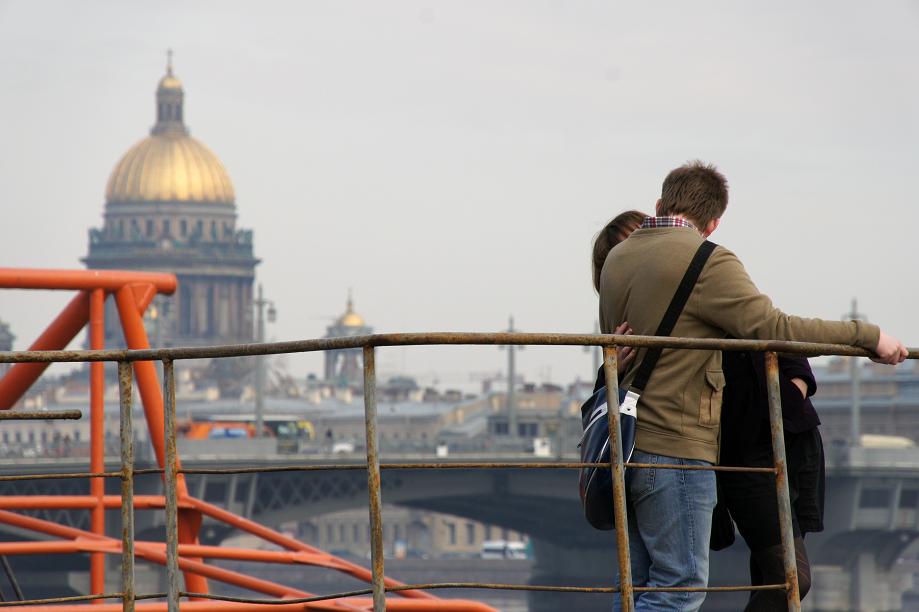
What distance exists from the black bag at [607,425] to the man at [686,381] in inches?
0.6

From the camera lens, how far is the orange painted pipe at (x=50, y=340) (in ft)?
20.3

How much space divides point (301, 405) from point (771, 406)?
11726 cm

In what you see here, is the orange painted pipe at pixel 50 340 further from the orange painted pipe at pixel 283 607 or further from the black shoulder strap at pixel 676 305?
the black shoulder strap at pixel 676 305

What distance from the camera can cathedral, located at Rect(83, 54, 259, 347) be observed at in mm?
159000

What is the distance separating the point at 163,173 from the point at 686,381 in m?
158

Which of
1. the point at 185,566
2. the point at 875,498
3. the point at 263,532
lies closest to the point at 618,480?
the point at 185,566

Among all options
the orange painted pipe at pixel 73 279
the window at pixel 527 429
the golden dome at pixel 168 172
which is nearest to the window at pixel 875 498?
the window at pixel 527 429

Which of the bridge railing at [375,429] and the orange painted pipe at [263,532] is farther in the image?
the orange painted pipe at [263,532]

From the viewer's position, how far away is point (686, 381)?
3.64m

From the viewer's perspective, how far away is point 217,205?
163m

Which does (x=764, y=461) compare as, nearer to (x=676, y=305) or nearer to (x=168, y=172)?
(x=676, y=305)

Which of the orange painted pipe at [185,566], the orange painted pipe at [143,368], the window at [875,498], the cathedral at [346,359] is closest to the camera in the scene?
the orange painted pipe at [185,566]

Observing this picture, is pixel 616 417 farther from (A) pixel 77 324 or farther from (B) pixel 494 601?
(B) pixel 494 601

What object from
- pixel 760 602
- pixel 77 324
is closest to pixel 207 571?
pixel 77 324
